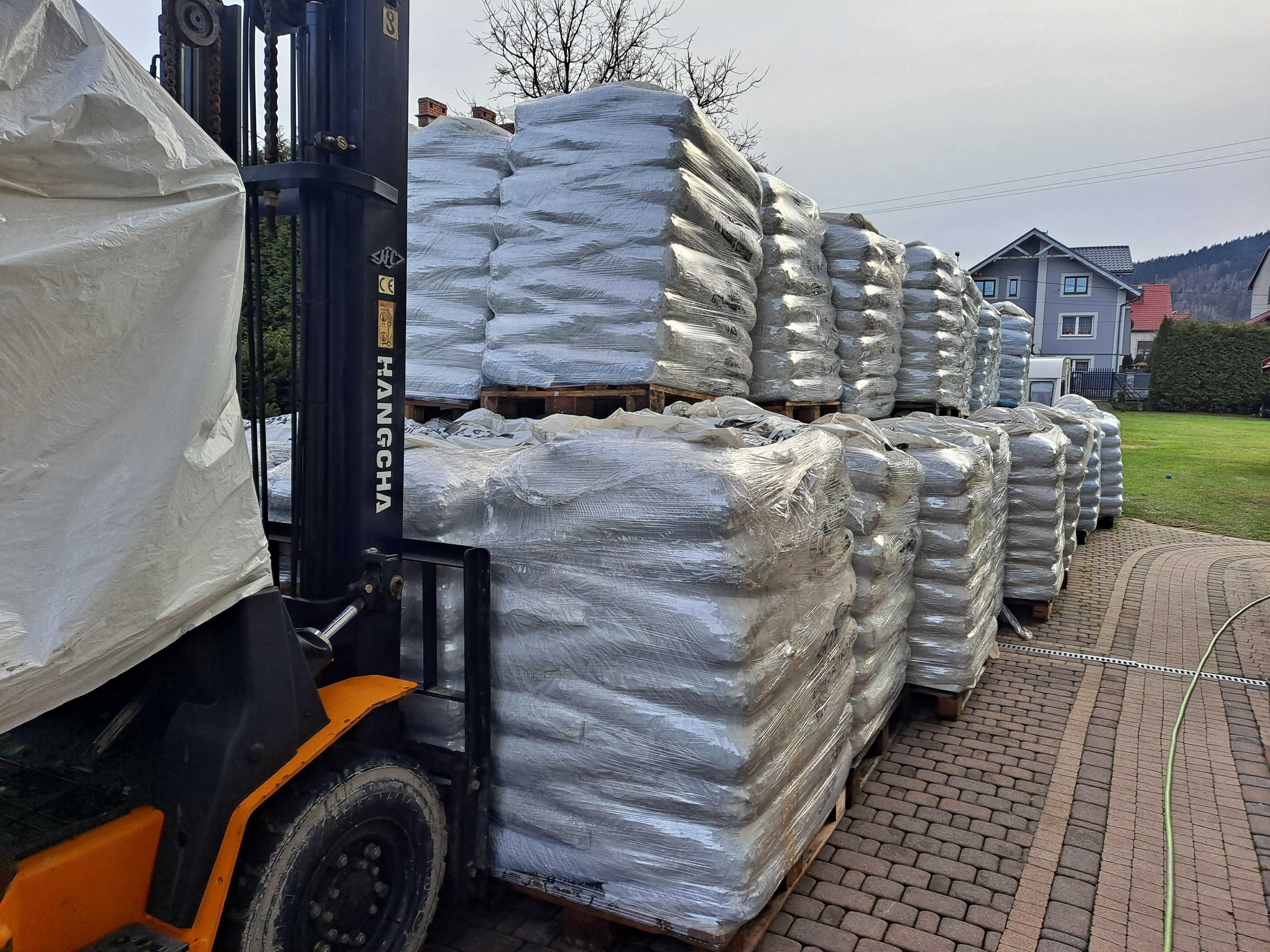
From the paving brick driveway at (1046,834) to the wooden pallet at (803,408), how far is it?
204 centimetres

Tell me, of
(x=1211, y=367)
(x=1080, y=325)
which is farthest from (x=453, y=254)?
(x=1080, y=325)

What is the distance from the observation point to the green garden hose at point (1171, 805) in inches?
118

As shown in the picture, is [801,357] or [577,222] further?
[801,357]

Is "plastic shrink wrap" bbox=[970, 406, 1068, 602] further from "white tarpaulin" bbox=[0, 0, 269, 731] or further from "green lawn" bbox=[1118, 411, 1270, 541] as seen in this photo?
"white tarpaulin" bbox=[0, 0, 269, 731]

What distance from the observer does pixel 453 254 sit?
4.41 meters

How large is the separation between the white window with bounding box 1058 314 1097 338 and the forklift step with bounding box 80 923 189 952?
40995 millimetres

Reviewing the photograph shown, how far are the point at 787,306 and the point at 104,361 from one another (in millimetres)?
4409

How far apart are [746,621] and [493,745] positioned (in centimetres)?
93

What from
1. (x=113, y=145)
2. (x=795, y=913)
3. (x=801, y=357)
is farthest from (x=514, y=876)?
(x=801, y=357)

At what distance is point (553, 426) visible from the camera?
3180mm

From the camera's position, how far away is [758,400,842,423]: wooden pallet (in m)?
5.66

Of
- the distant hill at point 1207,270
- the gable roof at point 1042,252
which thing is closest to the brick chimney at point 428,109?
the gable roof at point 1042,252

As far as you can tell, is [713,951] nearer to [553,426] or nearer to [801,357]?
[553,426]

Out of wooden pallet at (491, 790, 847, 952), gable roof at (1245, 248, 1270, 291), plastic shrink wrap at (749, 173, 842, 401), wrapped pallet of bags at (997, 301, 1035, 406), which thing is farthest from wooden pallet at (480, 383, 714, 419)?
gable roof at (1245, 248, 1270, 291)
